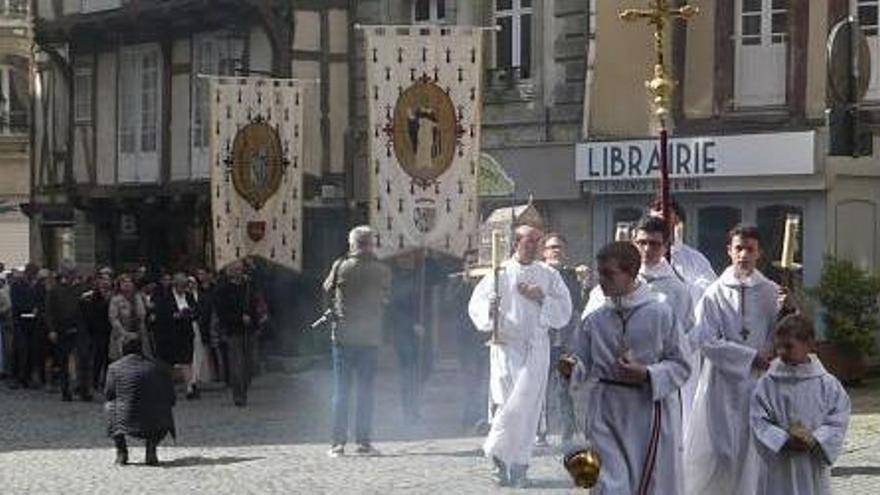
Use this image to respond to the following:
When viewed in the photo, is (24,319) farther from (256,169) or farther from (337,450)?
(337,450)

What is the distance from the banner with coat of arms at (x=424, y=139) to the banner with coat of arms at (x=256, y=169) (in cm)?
446

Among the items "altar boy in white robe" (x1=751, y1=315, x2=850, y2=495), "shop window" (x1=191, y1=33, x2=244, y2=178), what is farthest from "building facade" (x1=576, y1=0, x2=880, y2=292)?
"altar boy in white robe" (x1=751, y1=315, x2=850, y2=495)

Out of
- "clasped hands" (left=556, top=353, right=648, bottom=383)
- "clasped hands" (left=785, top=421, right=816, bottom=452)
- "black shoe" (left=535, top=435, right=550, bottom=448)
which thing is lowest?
"black shoe" (left=535, top=435, right=550, bottom=448)

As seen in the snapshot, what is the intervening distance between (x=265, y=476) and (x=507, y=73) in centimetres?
1293

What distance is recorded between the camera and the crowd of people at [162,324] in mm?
18969

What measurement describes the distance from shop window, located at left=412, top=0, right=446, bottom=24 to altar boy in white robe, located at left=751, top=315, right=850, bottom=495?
1789 centimetres

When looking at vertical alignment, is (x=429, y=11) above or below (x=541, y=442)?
above

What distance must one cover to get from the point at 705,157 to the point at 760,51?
162cm

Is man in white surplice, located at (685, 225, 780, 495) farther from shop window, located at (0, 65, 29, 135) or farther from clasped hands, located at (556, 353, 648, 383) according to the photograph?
shop window, located at (0, 65, 29, 135)

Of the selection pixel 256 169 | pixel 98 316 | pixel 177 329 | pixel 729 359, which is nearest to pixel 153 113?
pixel 256 169

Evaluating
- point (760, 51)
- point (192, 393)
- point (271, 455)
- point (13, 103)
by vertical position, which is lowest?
point (192, 393)

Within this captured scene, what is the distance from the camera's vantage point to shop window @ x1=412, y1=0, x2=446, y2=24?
83.8 feet

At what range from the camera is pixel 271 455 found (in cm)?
1392

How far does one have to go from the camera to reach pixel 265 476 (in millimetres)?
12570
